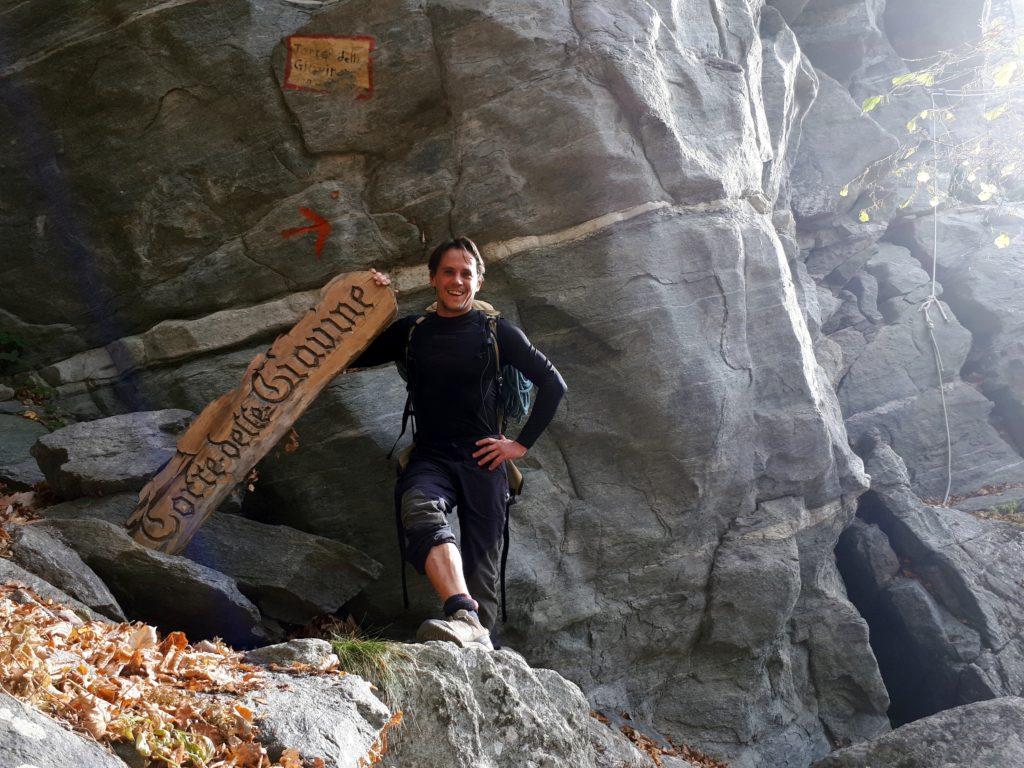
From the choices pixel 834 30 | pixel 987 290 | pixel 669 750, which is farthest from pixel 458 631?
pixel 834 30

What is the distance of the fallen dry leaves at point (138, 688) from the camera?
288 centimetres

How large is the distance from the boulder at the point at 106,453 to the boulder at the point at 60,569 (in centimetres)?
Answer: 151

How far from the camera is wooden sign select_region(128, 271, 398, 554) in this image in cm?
634

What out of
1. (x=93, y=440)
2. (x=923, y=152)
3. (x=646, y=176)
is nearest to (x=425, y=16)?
(x=646, y=176)

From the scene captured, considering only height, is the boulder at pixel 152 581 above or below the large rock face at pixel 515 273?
below

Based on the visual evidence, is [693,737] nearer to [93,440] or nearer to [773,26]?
[93,440]

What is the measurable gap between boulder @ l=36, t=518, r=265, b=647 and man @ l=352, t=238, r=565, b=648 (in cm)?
138

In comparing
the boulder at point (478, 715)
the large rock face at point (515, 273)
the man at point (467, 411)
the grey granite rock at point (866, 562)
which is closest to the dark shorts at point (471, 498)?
the man at point (467, 411)

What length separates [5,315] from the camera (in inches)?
345

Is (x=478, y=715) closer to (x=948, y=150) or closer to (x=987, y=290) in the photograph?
(x=987, y=290)

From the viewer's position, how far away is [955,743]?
21.1ft

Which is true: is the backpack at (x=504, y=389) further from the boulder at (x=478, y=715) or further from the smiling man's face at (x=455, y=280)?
the boulder at (x=478, y=715)

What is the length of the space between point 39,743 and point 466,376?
3.66 meters

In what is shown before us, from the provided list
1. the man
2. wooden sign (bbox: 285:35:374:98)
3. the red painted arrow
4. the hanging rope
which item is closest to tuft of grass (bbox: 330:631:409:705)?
the man
